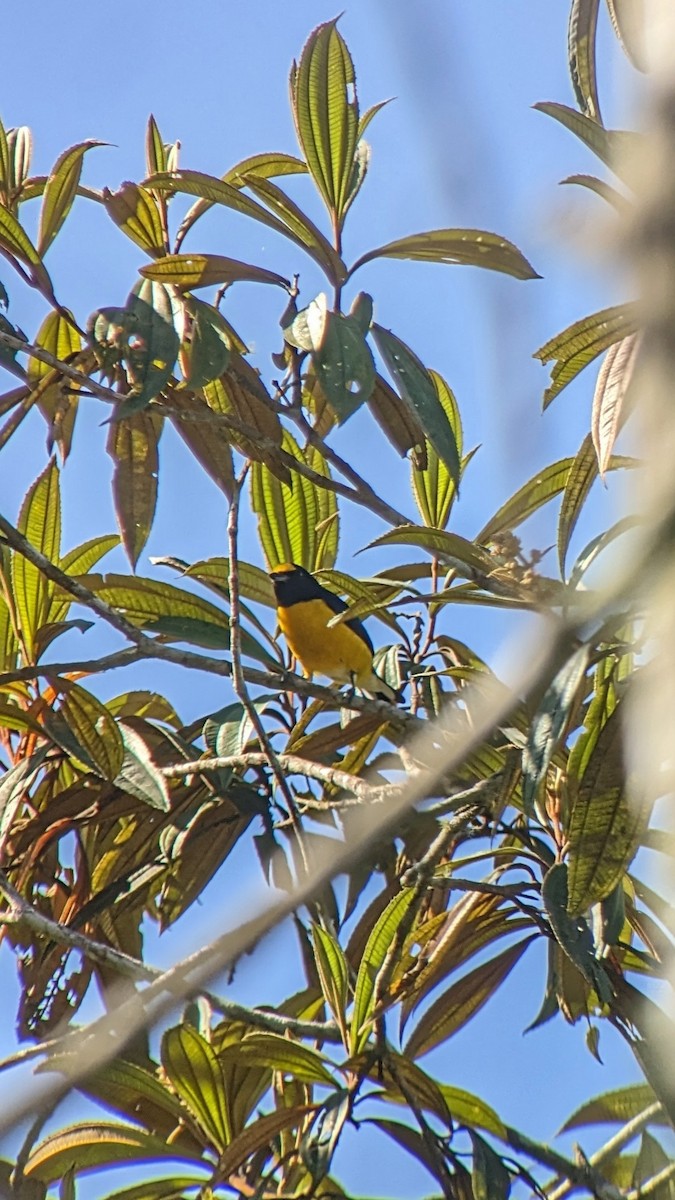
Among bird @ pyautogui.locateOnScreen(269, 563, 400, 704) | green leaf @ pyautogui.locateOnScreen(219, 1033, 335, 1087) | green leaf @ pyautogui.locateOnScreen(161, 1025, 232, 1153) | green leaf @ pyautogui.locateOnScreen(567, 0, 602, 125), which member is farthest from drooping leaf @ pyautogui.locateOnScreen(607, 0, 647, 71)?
bird @ pyautogui.locateOnScreen(269, 563, 400, 704)

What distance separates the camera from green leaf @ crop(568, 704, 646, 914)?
1733 mm

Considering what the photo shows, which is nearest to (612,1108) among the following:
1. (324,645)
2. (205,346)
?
(205,346)

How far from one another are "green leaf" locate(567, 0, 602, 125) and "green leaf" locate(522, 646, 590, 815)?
2.79 feet

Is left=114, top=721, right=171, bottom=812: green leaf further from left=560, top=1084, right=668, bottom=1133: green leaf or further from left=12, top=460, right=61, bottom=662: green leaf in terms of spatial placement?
left=560, top=1084, right=668, bottom=1133: green leaf

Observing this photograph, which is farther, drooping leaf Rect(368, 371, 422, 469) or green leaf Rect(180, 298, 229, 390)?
drooping leaf Rect(368, 371, 422, 469)

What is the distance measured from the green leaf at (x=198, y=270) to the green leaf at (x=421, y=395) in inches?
8.8

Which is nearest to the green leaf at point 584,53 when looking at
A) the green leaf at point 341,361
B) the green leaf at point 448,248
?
the green leaf at point 448,248

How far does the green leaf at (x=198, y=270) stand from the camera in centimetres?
A: 223

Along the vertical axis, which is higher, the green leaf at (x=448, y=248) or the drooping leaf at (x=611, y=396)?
the green leaf at (x=448, y=248)

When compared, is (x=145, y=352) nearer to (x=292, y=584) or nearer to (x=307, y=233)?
(x=307, y=233)

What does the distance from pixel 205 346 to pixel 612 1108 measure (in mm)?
1317

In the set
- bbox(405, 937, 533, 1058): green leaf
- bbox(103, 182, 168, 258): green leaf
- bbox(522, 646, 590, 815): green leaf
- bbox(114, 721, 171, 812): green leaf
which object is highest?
bbox(103, 182, 168, 258): green leaf

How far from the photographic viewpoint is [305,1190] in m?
1.93

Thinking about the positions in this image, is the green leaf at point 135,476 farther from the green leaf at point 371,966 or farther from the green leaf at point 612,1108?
the green leaf at point 612,1108
